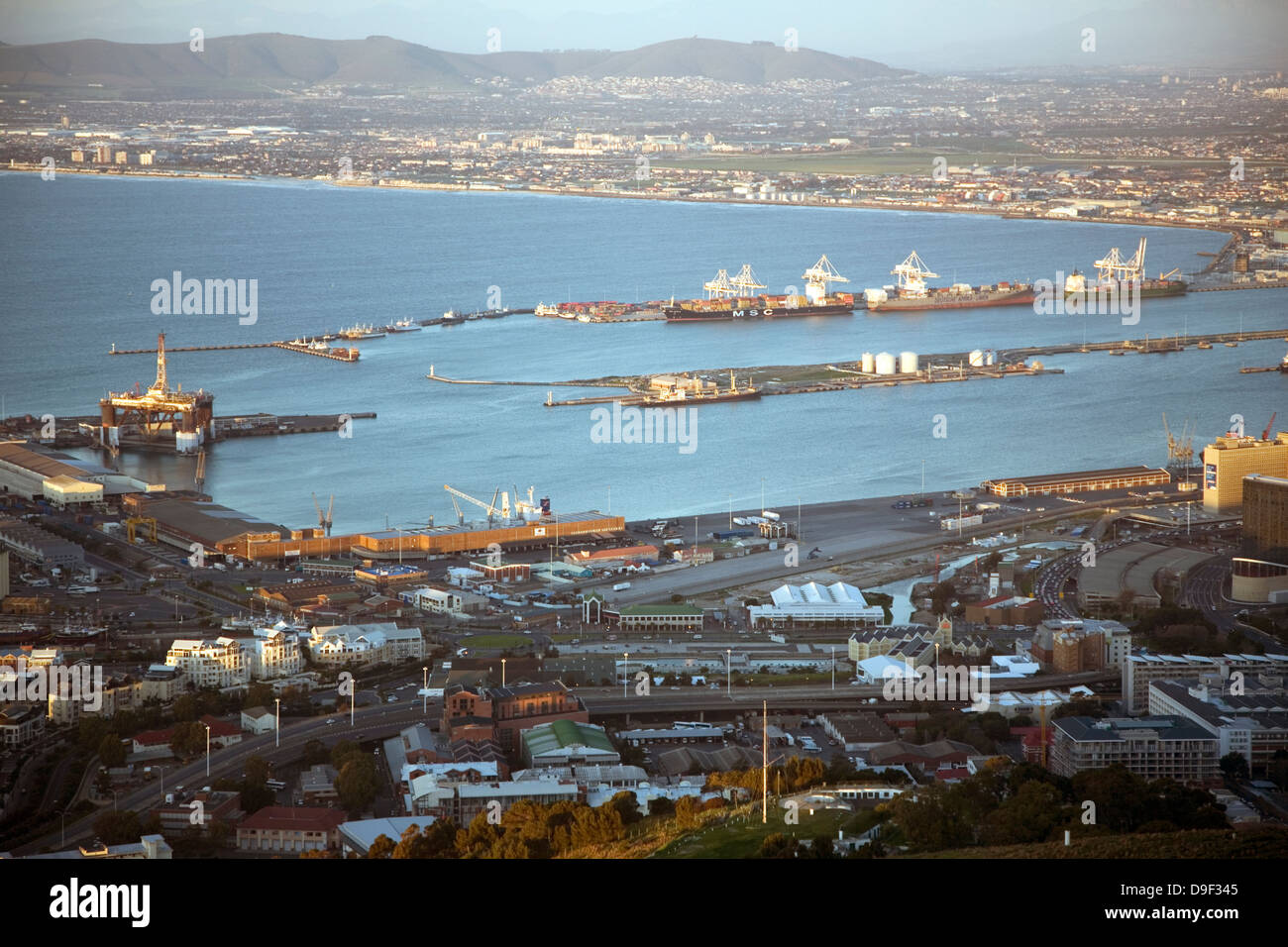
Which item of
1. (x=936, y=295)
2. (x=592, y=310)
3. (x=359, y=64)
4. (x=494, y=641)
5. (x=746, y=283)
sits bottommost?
(x=494, y=641)

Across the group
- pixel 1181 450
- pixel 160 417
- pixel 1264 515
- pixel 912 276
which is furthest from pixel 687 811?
pixel 912 276

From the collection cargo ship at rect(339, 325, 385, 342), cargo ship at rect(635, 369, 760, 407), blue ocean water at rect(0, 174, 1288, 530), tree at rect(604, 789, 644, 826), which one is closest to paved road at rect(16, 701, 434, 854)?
tree at rect(604, 789, 644, 826)

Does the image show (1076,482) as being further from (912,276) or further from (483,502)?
(912,276)

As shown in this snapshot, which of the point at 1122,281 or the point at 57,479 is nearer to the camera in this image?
the point at 57,479

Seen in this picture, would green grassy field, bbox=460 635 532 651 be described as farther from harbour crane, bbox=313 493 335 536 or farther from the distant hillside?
the distant hillside

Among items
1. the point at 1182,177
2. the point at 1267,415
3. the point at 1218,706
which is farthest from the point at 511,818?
the point at 1182,177

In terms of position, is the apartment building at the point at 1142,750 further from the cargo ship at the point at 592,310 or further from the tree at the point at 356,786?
the cargo ship at the point at 592,310
